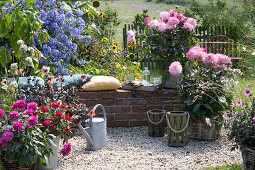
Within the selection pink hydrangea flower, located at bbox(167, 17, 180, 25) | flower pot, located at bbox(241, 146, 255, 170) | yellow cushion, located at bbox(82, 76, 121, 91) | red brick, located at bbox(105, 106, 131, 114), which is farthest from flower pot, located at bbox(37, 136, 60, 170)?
pink hydrangea flower, located at bbox(167, 17, 180, 25)

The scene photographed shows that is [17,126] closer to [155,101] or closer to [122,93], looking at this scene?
[122,93]

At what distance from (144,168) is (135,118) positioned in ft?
4.31

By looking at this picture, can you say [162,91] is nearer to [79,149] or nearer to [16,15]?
[79,149]

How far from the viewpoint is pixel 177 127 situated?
3.64 meters

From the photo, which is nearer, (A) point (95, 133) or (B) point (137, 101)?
(A) point (95, 133)

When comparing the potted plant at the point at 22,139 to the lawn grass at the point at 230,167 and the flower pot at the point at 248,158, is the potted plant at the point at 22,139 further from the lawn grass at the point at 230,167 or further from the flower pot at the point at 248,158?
the flower pot at the point at 248,158

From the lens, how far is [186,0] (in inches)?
764

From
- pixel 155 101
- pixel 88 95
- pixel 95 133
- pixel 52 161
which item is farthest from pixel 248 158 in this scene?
pixel 88 95

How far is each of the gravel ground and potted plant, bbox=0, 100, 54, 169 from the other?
47cm

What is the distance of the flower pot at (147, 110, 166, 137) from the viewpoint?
3.91 metres

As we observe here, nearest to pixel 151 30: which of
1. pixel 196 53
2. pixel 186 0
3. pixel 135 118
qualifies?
pixel 196 53

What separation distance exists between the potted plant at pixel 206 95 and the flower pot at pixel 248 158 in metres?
0.97

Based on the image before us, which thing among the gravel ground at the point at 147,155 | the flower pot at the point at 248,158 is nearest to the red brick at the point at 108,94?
the gravel ground at the point at 147,155

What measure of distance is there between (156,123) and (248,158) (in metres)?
1.34
